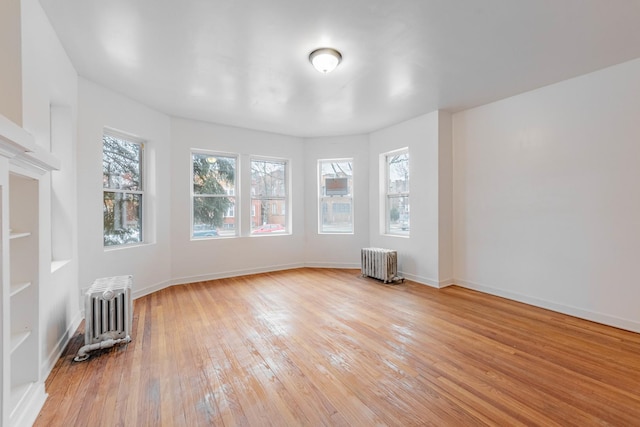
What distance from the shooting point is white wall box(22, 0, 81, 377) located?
1983 millimetres

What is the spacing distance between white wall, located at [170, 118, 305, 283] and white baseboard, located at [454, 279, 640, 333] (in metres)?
3.27

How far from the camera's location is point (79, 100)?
3119 mm

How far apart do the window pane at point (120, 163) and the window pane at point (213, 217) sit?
3.18ft

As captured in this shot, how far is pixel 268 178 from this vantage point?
552 cm

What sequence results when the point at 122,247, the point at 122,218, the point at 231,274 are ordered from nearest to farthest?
the point at 122,247, the point at 122,218, the point at 231,274

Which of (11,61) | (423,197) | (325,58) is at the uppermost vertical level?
(325,58)

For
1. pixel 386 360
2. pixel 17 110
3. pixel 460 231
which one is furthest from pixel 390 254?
pixel 17 110

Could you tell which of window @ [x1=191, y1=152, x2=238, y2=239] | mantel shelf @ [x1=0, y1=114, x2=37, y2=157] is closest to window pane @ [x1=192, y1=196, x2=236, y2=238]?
window @ [x1=191, y1=152, x2=238, y2=239]

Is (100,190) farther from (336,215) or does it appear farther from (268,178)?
(336,215)

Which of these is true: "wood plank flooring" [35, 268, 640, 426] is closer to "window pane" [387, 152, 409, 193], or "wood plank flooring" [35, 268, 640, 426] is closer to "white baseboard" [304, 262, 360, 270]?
"white baseboard" [304, 262, 360, 270]

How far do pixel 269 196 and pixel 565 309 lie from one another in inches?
184

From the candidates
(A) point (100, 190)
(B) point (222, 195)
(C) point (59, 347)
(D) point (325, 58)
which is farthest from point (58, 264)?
(D) point (325, 58)

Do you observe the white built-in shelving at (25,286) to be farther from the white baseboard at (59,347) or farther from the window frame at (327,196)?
the window frame at (327,196)

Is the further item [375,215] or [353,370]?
[375,215]
